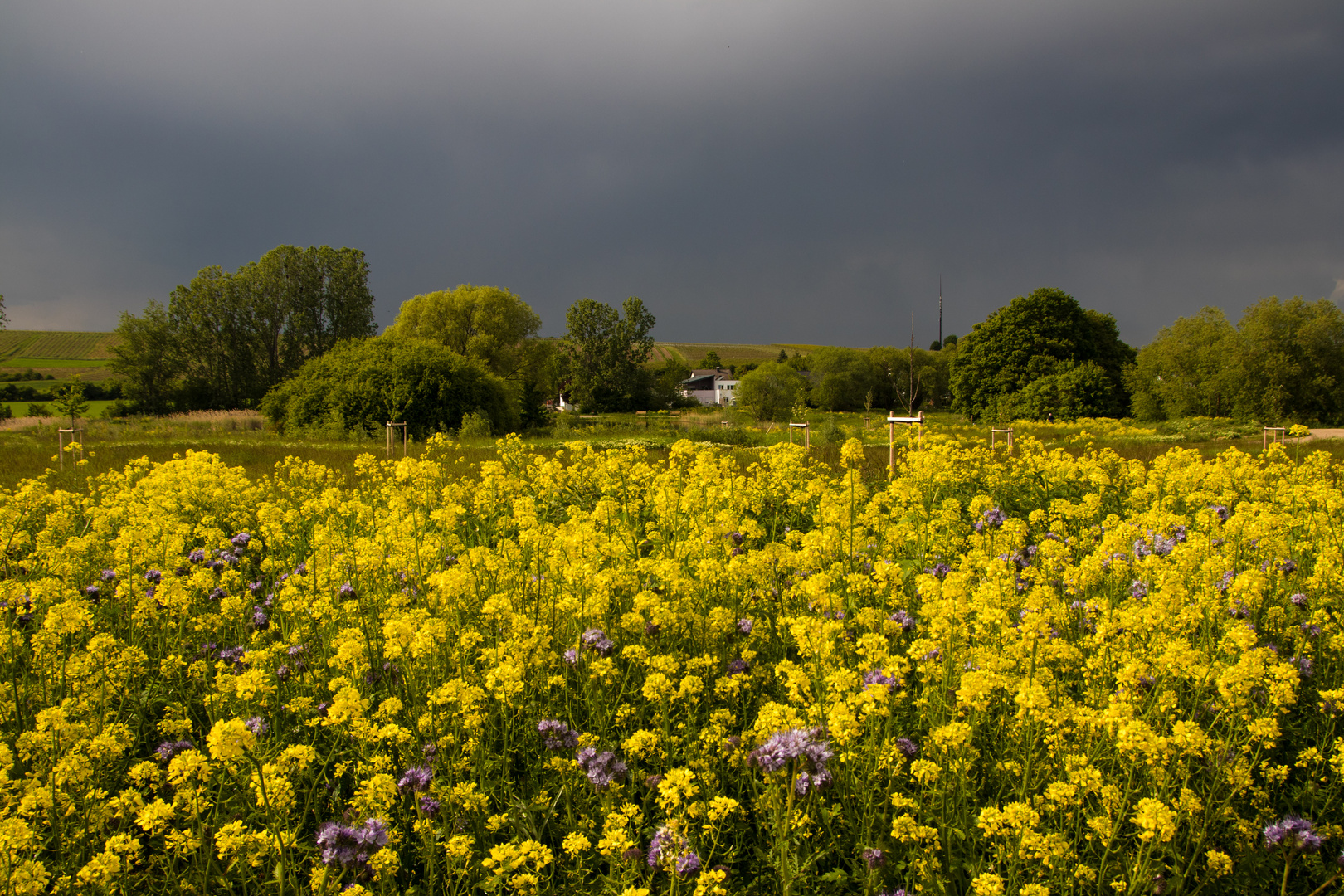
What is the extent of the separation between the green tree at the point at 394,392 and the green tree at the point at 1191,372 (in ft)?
159

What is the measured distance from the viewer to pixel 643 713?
10.5ft

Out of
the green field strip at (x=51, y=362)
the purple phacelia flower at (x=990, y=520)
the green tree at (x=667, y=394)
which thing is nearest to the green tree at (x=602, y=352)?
the green tree at (x=667, y=394)

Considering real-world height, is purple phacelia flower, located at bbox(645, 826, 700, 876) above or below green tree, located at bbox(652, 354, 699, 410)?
below

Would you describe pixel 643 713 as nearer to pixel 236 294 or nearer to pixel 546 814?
pixel 546 814

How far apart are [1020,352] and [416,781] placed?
56098 millimetres

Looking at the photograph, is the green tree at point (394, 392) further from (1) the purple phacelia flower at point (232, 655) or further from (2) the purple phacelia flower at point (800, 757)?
(2) the purple phacelia flower at point (800, 757)

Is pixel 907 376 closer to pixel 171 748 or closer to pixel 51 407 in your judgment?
pixel 51 407

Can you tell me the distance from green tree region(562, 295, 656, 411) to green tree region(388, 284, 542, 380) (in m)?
21.2

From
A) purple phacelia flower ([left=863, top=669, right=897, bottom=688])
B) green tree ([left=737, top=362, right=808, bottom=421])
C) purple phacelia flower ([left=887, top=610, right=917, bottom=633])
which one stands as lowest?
purple phacelia flower ([left=887, top=610, right=917, bottom=633])

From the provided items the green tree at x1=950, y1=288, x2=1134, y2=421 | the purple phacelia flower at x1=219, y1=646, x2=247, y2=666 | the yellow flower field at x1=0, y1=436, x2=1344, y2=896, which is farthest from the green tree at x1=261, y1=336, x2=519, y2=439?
the green tree at x1=950, y1=288, x2=1134, y2=421

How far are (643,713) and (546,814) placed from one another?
71 centimetres

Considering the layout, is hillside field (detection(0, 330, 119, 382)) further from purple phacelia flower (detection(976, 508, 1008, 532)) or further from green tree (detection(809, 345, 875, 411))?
purple phacelia flower (detection(976, 508, 1008, 532))

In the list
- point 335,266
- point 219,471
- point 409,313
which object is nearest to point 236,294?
point 335,266

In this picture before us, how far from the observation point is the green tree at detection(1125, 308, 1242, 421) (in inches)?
1886
